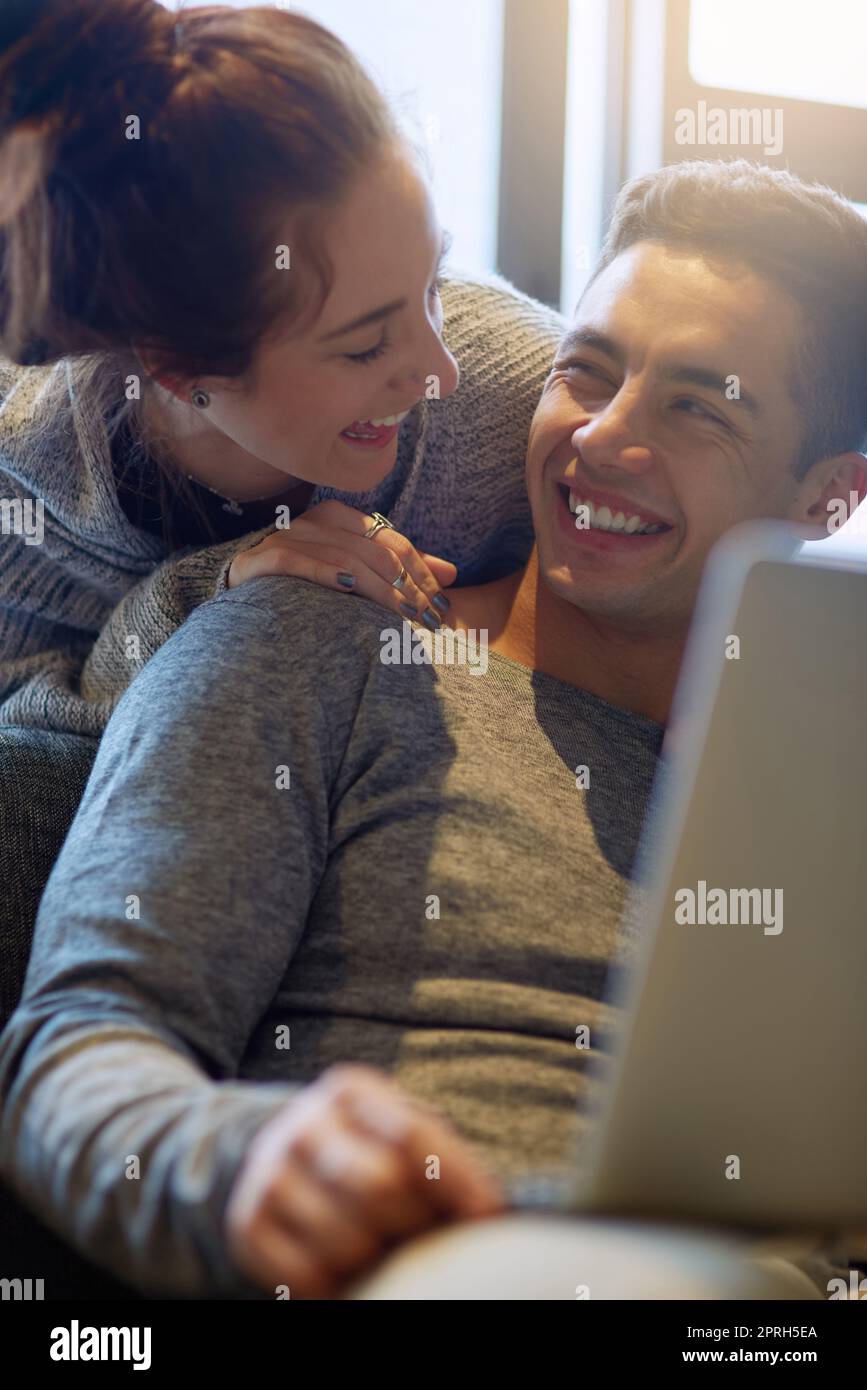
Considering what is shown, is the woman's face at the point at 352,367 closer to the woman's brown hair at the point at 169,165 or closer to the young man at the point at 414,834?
the woman's brown hair at the point at 169,165

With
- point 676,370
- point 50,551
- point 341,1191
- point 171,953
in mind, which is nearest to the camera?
point 341,1191

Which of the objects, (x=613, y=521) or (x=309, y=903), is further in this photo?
(x=613, y=521)

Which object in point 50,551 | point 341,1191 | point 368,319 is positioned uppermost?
point 368,319

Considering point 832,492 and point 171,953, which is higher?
point 832,492

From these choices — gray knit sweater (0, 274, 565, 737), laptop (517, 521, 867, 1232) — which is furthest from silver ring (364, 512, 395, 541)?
laptop (517, 521, 867, 1232)

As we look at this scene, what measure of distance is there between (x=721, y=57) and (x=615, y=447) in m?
1.26

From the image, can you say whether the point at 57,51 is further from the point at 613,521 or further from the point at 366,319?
the point at 613,521

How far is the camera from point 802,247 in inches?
52.2

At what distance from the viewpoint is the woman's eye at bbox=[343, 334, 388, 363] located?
1197 millimetres

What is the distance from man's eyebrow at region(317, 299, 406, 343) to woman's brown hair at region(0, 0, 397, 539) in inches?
1.0

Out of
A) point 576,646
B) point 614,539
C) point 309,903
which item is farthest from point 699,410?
point 309,903

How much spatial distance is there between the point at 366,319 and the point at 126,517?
326 millimetres

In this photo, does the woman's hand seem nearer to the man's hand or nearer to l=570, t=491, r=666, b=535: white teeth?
l=570, t=491, r=666, b=535: white teeth
